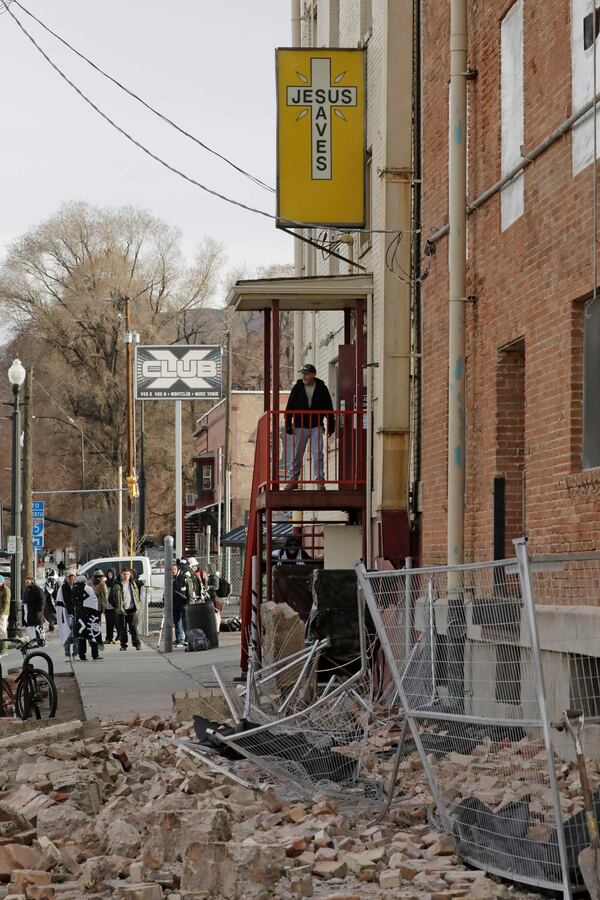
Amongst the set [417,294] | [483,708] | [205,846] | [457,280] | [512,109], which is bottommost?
[205,846]

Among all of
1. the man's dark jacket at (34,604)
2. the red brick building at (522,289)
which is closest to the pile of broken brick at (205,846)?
the red brick building at (522,289)

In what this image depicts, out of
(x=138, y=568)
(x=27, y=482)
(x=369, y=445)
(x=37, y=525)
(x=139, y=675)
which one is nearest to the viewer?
(x=369, y=445)

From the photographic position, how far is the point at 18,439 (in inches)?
1264

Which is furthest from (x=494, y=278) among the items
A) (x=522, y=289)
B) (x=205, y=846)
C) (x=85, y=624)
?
(x=85, y=624)

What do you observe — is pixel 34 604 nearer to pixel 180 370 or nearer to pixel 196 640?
pixel 196 640

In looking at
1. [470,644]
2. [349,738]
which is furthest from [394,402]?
[470,644]

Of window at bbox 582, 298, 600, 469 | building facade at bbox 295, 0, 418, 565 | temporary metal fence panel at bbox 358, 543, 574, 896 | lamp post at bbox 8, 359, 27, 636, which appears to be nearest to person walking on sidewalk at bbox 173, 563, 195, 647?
lamp post at bbox 8, 359, 27, 636

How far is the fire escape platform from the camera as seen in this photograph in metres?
18.7

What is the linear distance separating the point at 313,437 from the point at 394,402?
2.67m

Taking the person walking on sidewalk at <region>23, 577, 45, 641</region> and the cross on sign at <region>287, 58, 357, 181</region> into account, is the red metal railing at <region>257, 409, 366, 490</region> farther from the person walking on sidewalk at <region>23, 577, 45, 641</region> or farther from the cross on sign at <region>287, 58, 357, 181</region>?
the person walking on sidewalk at <region>23, 577, 45, 641</region>

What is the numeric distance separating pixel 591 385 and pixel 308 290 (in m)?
8.34

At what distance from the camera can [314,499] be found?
61.8 ft

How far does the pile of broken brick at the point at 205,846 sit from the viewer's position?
679 centimetres

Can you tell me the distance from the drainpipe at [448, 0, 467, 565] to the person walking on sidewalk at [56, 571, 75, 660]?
13.2m
